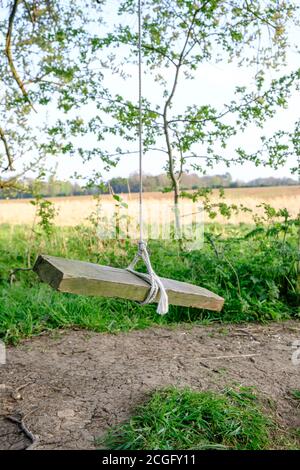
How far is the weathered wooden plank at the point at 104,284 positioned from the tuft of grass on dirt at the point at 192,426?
458mm

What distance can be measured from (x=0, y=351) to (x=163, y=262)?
2.12 m

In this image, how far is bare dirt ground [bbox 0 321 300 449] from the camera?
2352mm

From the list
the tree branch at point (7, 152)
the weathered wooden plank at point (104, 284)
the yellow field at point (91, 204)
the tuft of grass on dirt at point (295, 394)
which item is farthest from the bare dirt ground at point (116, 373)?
the tree branch at point (7, 152)

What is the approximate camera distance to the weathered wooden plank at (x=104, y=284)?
1.97 m

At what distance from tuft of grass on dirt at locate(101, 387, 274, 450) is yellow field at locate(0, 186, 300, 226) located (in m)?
3.04

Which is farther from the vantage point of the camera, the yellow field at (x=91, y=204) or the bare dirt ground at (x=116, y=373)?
the yellow field at (x=91, y=204)

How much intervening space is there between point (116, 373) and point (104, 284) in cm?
99

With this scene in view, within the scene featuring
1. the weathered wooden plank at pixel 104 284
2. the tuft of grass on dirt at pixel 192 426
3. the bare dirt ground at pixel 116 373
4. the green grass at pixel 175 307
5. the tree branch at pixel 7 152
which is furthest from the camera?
the tree branch at pixel 7 152

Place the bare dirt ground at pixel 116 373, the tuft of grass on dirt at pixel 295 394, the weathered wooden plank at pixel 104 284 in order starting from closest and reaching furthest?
the weathered wooden plank at pixel 104 284 → the bare dirt ground at pixel 116 373 → the tuft of grass on dirt at pixel 295 394

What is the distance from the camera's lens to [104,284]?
2.05 metres

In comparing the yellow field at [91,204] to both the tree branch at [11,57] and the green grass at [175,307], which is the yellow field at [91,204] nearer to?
the green grass at [175,307]

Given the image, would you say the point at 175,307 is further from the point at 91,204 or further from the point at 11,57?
the point at 11,57
